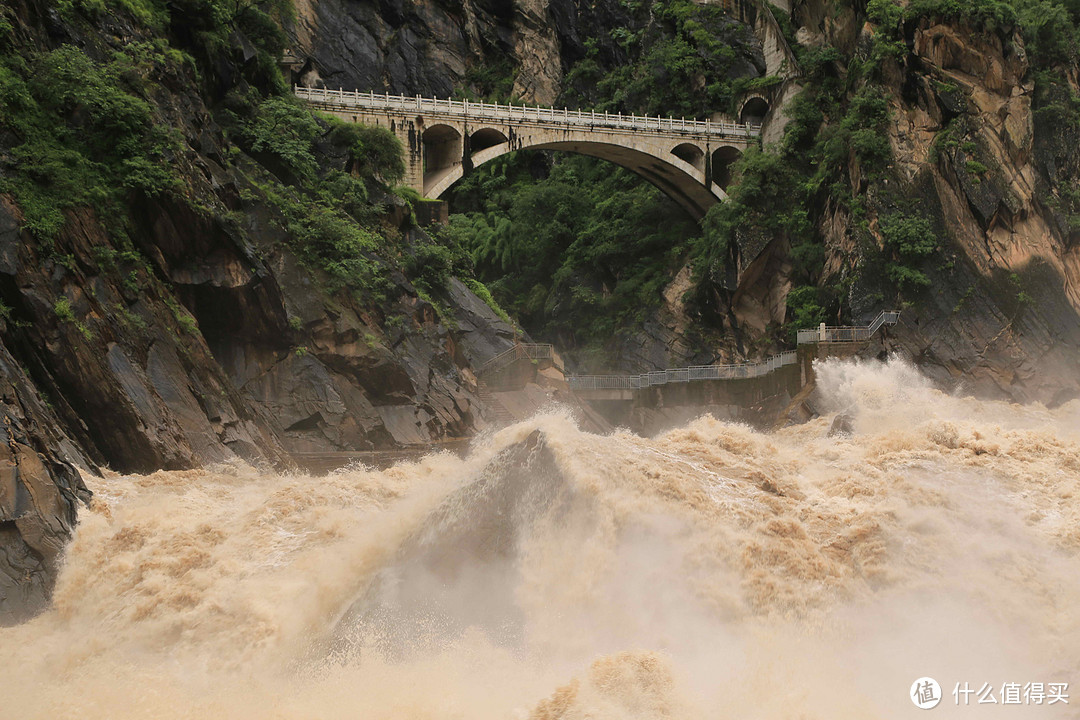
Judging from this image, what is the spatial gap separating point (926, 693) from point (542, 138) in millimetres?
36273

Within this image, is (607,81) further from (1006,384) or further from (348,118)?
(1006,384)

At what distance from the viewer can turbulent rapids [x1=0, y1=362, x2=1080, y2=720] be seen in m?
8.43

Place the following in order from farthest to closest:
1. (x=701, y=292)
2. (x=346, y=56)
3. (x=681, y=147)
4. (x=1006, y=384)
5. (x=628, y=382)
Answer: (x=346, y=56) → (x=681, y=147) → (x=701, y=292) → (x=628, y=382) → (x=1006, y=384)

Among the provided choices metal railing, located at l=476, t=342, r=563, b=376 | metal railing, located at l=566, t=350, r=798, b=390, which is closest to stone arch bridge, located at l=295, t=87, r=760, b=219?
metal railing, located at l=476, t=342, r=563, b=376

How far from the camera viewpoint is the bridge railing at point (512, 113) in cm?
3703

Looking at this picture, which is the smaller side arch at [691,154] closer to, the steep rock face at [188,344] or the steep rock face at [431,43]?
the steep rock face at [431,43]

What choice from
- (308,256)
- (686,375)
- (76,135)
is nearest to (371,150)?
(308,256)

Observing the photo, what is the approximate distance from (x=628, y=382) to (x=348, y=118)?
1754cm

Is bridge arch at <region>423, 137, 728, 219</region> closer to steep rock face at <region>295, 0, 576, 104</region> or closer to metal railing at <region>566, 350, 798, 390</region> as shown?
metal railing at <region>566, 350, 798, 390</region>

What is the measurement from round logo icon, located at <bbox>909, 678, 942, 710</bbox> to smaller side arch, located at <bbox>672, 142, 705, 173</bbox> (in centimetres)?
3845

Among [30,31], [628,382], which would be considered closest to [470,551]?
[30,31]

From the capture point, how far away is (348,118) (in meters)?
37.0

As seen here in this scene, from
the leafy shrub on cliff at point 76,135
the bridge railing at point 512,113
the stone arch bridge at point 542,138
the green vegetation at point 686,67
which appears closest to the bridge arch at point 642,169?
the stone arch bridge at point 542,138

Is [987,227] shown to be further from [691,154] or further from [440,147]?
[440,147]
